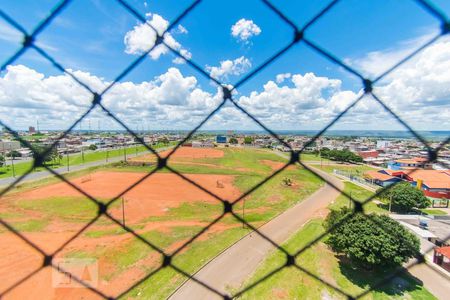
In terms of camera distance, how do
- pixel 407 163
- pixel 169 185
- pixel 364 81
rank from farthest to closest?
pixel 407 163 < pixel 169 185 < pixel 364 81

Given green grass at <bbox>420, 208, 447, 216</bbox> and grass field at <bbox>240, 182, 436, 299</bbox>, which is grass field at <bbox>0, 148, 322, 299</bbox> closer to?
grass field at <bbox>240, 182, 436, 299</bbox>

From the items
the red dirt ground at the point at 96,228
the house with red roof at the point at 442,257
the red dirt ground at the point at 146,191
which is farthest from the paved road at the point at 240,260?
the house with red roof at the point at 442,257

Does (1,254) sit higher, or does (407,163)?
(407,163)

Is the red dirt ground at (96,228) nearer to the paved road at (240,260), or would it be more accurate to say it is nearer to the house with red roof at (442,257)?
the paved road at (240,260)

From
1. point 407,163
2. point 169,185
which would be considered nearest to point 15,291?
point 169,185

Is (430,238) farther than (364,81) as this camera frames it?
Yes

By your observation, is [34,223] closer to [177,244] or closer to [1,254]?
[1,254]
